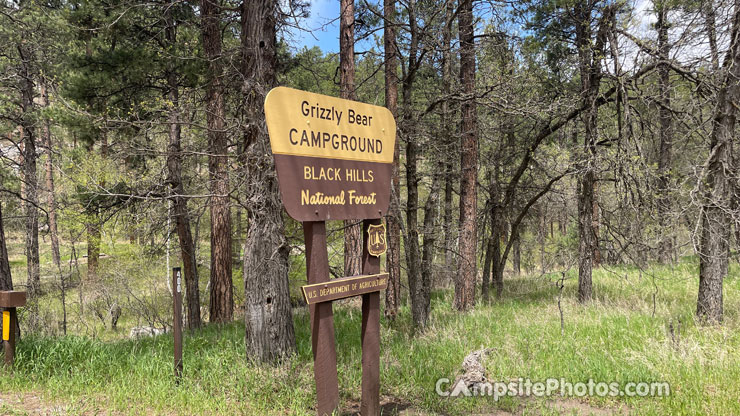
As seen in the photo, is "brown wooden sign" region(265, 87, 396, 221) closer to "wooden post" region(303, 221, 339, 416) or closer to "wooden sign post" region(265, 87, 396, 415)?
"wooden sign post" region(265, 87, 396, 415)

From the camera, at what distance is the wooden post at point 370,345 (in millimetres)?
4012

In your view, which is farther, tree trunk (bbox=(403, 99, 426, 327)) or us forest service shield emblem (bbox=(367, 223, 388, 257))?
tree trunk (bbox=(403, 99, 426, 327))

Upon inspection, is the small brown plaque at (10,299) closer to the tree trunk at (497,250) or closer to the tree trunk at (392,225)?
the tree trunk at (392,225)

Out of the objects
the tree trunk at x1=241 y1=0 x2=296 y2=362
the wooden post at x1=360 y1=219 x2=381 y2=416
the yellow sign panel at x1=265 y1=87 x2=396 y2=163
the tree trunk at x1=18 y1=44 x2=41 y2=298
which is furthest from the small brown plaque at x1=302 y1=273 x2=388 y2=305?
the tree trunk at x1=18 y1=44 x2=41 y2=298

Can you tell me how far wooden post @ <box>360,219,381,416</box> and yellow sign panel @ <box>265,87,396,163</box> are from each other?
0.75 m

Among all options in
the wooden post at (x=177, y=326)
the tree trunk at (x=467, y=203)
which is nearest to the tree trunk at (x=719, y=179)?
the tree trunk at (x=467, y=203)

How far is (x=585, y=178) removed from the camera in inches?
333

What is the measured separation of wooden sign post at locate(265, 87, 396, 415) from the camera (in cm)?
345

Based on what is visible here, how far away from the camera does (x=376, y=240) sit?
4.18 m

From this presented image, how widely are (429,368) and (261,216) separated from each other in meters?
2.91

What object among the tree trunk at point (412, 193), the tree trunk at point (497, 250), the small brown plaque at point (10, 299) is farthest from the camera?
the tree trunk at point (497, 250)

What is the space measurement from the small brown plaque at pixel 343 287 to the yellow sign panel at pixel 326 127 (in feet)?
3.62

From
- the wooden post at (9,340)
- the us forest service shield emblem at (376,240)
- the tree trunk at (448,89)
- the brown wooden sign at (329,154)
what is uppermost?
the tree trunk at (448,89)

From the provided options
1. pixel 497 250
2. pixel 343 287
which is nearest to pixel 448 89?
pixel 343 287
